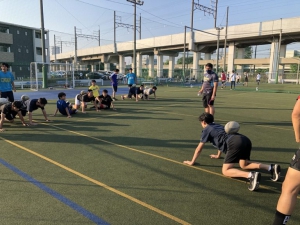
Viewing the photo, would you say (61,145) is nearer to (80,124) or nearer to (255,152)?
(80,124)

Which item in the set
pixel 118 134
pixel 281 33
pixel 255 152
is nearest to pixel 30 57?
pixel 281 33

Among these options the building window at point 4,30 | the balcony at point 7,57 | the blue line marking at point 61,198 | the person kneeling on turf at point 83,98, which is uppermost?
the building window at point 4,30

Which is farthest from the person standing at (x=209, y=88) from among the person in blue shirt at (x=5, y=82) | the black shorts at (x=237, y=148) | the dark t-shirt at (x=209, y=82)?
the person in blue shirt at (x=5, y=82)

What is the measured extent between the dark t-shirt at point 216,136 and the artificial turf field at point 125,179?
515 mm

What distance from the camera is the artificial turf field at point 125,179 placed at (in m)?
3.00

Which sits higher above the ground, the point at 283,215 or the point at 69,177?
the point at 283,215

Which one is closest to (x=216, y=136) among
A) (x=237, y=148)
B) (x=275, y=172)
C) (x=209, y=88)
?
(x=237, y=148)

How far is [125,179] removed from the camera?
3.97 metres

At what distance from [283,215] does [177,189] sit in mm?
1673

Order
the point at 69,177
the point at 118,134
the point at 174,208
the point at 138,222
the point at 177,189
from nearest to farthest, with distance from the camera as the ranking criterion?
the point at 138,222, the point at 174,208, the point at 177,189, the point at 69,177, the point at 118,134

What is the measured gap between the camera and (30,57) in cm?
4584

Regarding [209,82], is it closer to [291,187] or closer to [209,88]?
[209,88]

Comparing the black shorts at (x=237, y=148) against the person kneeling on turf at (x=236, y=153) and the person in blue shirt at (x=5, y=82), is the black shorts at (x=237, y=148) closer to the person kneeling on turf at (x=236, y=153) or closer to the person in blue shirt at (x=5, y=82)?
the person kneeling on turf at (x=236, y=153)

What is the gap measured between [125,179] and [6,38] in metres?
45.0
